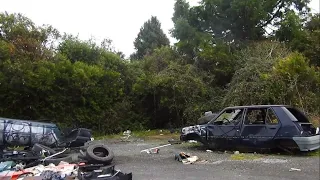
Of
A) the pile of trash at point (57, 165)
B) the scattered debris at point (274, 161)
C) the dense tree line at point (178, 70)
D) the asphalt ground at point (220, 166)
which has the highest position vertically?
the dense tree line at point (178, 70)

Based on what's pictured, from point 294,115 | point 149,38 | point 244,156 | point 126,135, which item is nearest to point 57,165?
point 244,156

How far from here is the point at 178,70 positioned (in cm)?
1686

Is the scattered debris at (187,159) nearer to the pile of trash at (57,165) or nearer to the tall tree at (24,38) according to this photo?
the pile of trash at (57,165)

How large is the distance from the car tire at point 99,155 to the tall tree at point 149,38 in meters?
27.7

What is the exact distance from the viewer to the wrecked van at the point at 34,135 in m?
9.04

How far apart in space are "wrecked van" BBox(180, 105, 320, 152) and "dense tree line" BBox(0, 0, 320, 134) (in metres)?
4.15

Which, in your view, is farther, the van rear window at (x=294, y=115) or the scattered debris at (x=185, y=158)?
the van rear window at (x=294, y=115)

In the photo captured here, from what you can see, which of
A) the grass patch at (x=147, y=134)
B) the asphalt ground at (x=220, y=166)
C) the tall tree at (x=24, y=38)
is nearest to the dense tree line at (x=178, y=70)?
the tall tree at (x=24, y=38)

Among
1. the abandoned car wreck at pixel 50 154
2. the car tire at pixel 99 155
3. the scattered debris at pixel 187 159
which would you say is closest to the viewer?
the abandoned car wreck at pixel 50 154

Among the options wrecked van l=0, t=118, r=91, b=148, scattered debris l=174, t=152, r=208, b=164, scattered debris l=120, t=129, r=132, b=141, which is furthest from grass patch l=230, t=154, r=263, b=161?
scattered debris l=120, t=129, r=132, b=141

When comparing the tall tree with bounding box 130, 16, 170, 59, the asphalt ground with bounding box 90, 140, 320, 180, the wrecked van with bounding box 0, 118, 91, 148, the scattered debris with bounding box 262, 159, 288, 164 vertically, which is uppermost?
the tall tree with bounding box 130, 16, 170, 59

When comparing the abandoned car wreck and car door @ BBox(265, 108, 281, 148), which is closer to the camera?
the abandoned car wreck

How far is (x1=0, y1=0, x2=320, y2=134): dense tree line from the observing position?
13617 mm

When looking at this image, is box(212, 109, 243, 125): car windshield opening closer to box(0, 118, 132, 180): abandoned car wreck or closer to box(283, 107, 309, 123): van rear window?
box(283, 107, 309, 123): van rear window
